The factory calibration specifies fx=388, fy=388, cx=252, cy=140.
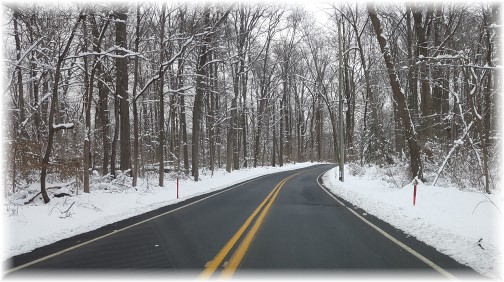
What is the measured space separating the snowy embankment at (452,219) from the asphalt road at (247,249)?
386 mm

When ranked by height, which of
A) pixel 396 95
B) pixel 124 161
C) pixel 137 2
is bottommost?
pixel 124 161

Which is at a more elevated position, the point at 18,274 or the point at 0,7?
the point at 0,7

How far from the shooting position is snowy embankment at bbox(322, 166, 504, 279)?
6.57m

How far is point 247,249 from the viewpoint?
6.88m

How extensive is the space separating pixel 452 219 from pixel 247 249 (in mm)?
5797

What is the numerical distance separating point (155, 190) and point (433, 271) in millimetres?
16208

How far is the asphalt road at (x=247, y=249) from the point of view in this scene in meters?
5.73

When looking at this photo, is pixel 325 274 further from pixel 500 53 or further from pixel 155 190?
pixel 155 190

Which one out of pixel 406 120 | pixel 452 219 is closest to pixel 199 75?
pixel 406 120

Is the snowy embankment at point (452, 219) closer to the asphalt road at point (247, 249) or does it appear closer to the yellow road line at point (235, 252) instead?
the asphalt road at point (247, 249)

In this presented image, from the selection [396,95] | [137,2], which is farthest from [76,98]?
[396,95]

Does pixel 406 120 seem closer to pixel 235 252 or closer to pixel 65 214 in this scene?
pixel 235 252

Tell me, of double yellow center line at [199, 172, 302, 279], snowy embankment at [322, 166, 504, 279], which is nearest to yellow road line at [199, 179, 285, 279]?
double yellow center line at [199, 172, 302, 279]

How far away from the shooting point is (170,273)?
5.45m
